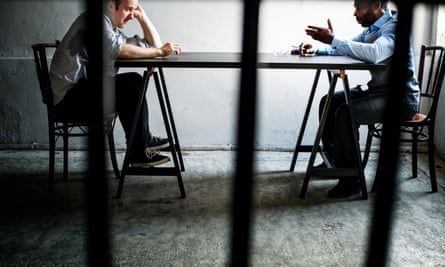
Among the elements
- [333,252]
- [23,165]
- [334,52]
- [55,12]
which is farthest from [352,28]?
[23,165]

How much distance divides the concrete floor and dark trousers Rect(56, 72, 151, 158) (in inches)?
12.7

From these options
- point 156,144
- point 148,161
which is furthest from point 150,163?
point 156,144

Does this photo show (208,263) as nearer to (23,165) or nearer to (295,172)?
(295,172)

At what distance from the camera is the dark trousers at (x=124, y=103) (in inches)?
110

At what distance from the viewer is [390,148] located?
2.21ft

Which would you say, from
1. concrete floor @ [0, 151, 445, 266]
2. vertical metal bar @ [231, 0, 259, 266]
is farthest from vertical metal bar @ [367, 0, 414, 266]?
concrete floor @ [0, 151, 445, 266]

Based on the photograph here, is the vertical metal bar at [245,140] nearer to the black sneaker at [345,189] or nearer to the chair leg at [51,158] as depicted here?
the black sneaker at [345,189]

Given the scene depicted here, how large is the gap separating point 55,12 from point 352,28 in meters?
2.44

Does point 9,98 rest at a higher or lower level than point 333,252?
higher

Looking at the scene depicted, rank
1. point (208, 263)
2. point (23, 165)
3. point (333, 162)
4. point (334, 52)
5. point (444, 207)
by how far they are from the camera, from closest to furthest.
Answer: point (208, 263), point (444, 207), point (333, 162), point (334, 52), point (23, 165)

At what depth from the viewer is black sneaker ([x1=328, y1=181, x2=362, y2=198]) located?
2.84m

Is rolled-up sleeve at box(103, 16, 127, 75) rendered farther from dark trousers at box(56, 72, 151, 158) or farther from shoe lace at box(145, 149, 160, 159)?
shoe lace at box(145, 149, 160, 159)

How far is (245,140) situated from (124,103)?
7.84 feet

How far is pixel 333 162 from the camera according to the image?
2.96 meters
